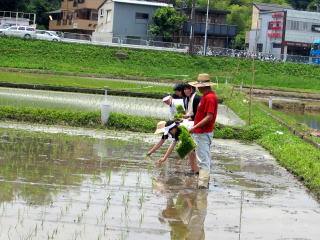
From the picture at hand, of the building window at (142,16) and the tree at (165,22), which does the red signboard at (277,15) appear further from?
the building window at (142,16)

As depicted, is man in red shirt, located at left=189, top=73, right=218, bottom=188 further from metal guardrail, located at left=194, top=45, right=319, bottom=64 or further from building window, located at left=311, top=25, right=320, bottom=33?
building window, located at left=311, top=25, right=320, bottom=33

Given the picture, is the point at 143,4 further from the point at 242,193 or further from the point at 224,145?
the point at 242,193

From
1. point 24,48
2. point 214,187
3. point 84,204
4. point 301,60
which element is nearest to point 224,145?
point 214,187

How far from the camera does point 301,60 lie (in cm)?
6238

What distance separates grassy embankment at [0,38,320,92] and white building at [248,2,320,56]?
14.9 meters

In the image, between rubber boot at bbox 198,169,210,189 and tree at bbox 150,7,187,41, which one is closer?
rubber boot at bbox 198,169,210,189

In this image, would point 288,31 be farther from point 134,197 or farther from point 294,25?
point 134,197

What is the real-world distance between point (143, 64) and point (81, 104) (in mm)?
29039

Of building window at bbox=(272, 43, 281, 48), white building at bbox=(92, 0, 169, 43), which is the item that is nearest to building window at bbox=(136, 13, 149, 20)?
white building at bbox=(92, 0, 169, 43)

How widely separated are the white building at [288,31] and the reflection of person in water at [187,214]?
64047mm

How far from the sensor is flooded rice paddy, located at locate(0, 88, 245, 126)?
20641mm

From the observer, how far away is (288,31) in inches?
2874

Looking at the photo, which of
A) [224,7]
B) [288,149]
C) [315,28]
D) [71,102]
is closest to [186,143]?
[288,149]

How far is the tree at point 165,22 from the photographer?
6394 centimetres
